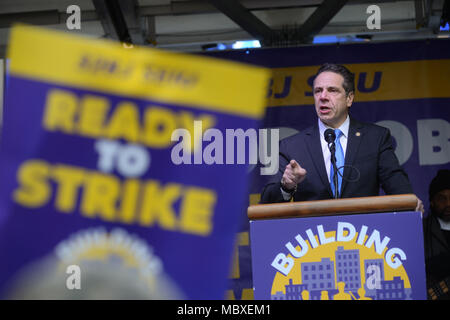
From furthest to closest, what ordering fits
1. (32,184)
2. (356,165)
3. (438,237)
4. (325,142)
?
1. (438,237)
2. (325,142)
3. (356,165)
4. (32,184)

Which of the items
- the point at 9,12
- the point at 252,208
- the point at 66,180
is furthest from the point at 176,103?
the point at 9,12

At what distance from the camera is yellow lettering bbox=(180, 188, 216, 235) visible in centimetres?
127

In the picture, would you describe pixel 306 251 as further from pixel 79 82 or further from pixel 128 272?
pixel 79 82

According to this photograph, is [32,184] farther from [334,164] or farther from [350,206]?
[334,164]

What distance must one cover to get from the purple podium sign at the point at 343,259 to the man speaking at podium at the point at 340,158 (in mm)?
426

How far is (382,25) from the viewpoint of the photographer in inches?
204

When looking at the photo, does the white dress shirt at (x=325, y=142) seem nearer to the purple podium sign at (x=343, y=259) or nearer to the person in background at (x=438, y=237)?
the purple podium sign at (x=343, y=259)

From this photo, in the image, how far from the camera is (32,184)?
1.24m

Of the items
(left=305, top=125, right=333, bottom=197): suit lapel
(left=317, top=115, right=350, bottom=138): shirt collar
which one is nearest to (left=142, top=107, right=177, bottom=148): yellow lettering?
(left=305, top=125, right=333, bottom=197): suit lapel

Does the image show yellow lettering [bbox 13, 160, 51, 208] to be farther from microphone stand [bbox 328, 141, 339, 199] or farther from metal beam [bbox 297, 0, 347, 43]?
metal beam [bbox 297, 0, 347, 43]

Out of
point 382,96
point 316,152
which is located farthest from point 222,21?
point 316,152

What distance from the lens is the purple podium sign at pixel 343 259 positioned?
2172mm

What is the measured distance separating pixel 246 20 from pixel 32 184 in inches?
147

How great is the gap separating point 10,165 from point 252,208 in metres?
1.17
